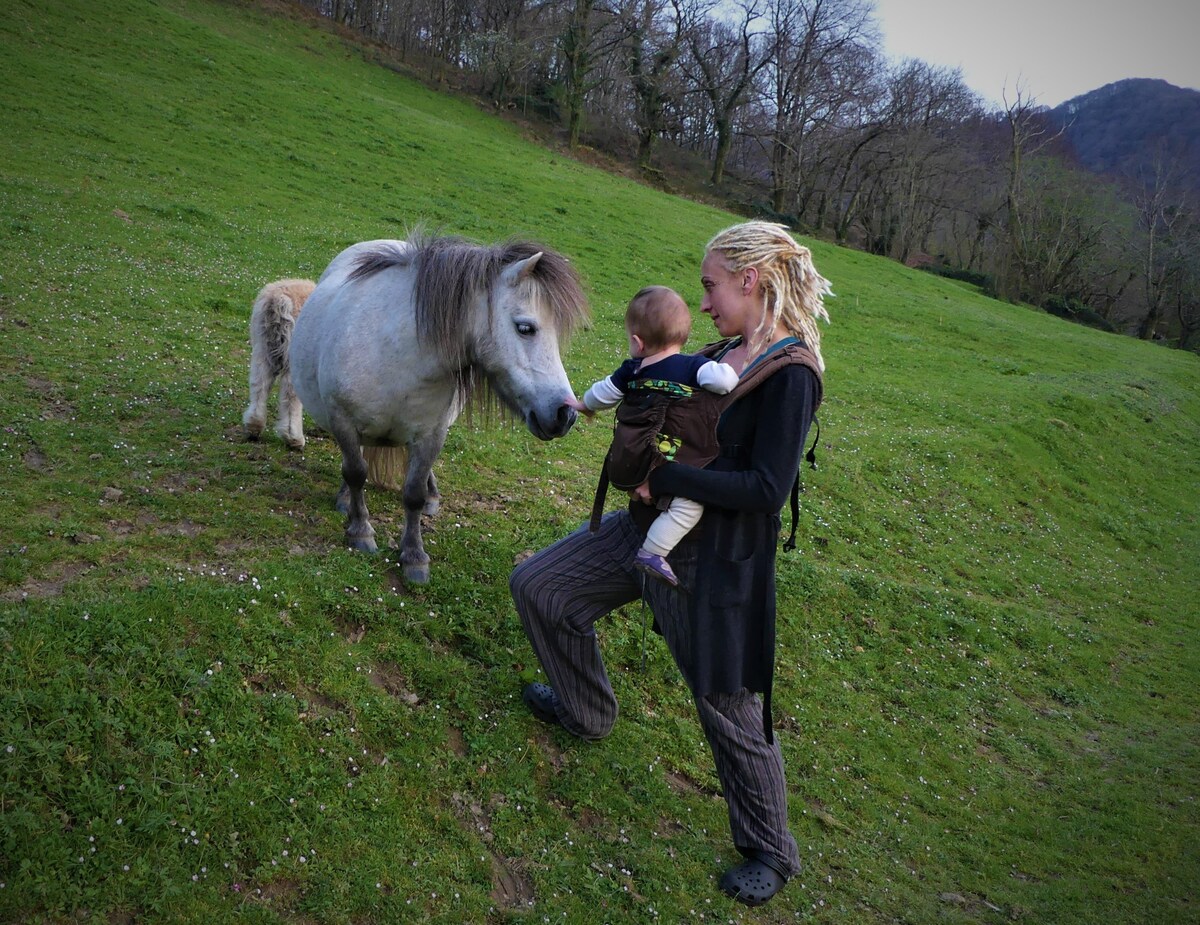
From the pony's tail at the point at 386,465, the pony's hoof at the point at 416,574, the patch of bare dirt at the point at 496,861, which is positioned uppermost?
the pony's tail at the point at 386,465

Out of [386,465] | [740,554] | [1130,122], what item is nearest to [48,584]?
[386,465]

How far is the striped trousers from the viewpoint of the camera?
3.58m

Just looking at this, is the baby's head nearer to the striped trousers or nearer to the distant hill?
the striped trousers

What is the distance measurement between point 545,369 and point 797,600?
159 inches

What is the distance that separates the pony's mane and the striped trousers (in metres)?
1.32

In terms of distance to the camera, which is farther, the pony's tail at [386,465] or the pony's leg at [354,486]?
the pony's tail at [386,465]

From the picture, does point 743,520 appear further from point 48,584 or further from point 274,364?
point 274,364

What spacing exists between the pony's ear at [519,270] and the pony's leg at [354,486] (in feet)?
4.98

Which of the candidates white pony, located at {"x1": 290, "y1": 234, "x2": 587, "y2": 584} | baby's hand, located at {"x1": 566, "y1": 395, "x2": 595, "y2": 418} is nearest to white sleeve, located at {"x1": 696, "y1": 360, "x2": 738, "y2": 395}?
baby's hand, located at {"x1": 566, "y1": 395, "x2": 595, "y2": 418}

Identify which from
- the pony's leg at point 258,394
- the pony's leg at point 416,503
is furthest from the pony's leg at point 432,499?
the pony's leg at point 258,394

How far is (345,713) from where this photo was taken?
3902 millimetres

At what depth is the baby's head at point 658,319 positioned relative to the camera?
3381mm

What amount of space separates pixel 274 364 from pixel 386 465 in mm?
1702

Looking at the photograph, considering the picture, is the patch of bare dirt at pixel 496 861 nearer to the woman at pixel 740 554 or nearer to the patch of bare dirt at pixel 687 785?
the woman at pixel 740 554
